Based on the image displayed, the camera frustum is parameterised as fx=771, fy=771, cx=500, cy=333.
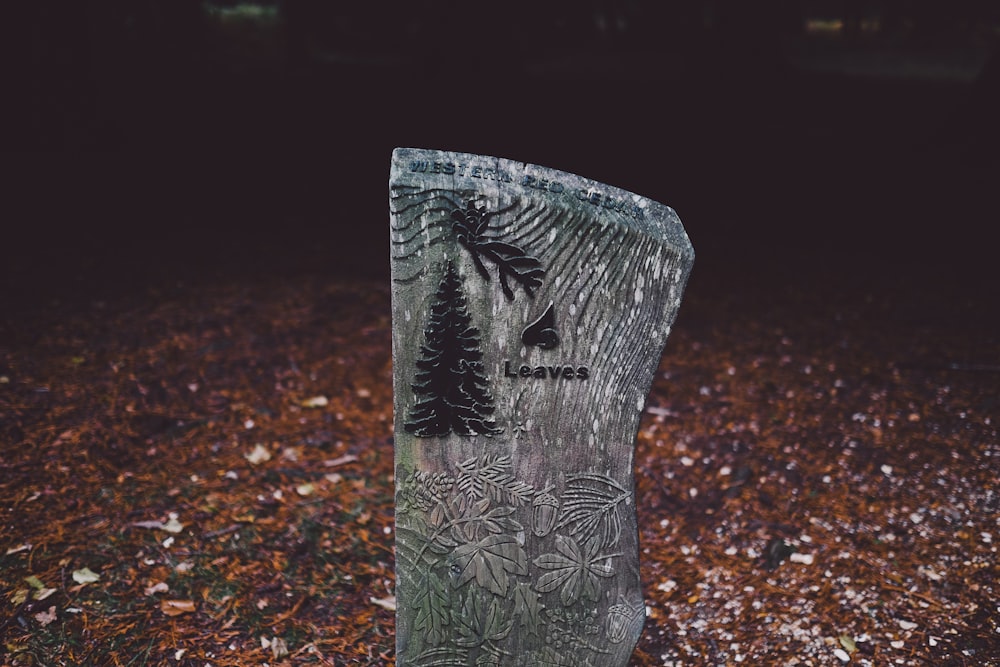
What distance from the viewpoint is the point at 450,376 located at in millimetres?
2012

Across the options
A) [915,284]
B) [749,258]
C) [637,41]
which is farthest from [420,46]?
[637,41]

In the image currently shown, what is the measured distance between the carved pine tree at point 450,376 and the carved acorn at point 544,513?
0.26m

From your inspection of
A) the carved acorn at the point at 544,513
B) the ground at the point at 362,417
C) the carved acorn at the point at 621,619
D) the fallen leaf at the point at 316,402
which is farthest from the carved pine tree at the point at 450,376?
the fallen leaf at the point at 316,402

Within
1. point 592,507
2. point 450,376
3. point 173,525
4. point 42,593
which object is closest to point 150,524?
point 173,525

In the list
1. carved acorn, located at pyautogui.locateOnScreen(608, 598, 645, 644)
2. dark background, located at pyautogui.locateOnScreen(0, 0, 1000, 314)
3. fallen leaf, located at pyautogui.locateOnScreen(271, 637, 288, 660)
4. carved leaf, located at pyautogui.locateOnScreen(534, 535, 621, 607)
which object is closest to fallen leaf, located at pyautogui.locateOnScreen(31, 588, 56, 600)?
fallen leaf, located at pyautogui.locateOnScreen(271, 637, 288, 660)

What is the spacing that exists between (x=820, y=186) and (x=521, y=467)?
712 cm

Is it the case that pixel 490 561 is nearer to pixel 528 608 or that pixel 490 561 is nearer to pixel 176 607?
pixel 528 608

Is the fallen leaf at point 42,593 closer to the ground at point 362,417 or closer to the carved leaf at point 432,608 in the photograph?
the ground at point 362,417

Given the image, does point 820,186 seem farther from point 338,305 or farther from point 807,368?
point 338,305

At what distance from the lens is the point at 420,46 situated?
40.3 feet

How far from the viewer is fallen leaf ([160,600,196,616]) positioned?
274 cm

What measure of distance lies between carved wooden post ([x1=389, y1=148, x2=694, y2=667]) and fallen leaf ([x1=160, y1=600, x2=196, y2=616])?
0.92 meters

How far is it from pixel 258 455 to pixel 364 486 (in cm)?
55

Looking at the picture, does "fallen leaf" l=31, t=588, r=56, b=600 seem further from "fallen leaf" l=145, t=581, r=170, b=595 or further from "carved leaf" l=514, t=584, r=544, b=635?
"carved leaf" l=514, t=584, r=544, b=635
